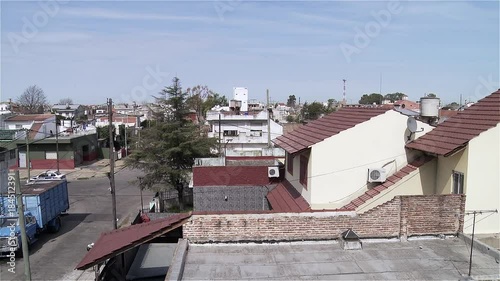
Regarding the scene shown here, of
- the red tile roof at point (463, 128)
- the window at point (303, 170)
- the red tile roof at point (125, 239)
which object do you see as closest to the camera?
the red tile roof at point (125, 239)

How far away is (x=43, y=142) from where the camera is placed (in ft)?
132

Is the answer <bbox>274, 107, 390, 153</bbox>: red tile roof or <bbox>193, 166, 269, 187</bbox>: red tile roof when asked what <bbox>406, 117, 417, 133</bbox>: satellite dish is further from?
<bbox>193, 166, 269, 187</bbox>: red tile roof

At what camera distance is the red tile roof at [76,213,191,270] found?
7.89 metres

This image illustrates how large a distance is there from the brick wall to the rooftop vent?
319 millimetres

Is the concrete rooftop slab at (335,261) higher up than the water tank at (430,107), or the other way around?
the water tank at (430,107)

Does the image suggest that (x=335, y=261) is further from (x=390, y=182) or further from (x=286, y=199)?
(x=286, y=199)

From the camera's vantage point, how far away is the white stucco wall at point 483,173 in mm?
9391

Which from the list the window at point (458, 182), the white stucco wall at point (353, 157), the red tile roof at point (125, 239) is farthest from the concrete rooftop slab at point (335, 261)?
the white stucco wall at point (353, 157)

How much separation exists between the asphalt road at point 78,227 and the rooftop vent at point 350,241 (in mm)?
10673

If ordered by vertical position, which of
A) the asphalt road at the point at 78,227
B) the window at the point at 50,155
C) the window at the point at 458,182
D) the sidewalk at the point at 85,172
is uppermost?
the window at the point at 458,182

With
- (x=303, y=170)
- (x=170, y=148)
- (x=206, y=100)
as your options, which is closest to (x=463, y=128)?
(x=303, y=170)

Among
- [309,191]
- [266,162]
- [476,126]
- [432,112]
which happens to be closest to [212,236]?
[309,191]

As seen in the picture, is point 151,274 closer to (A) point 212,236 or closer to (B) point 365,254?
(A) point 212,236

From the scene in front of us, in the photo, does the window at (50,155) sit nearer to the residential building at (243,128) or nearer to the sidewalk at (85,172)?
the sidewalk at (85,172)
